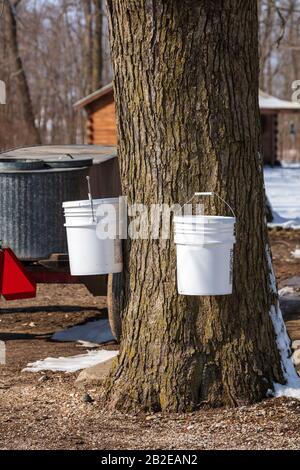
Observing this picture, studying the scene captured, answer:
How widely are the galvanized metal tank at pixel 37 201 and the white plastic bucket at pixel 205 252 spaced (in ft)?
7.66

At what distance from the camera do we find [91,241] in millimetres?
5328

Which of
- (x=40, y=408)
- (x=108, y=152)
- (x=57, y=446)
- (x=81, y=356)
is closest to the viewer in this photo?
(x=57, y=446)

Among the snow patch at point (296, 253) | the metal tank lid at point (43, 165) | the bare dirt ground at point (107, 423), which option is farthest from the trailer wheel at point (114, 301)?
the snow patch at point (296, 253)

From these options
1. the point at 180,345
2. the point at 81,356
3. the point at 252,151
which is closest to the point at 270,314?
the point at 180,345

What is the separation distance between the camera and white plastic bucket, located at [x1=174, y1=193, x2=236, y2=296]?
15.6 feet

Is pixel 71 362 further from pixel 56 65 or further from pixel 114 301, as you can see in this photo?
pixel 56 65

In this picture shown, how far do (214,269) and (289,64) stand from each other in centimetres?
4979

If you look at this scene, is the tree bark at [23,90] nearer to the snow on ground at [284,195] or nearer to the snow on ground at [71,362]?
the snow on ground at [284,195]

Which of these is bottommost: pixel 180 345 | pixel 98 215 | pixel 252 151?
pixel 180 345

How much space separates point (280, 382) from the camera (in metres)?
5.28

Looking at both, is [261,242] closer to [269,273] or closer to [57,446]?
[269,273]

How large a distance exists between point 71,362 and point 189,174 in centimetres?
226

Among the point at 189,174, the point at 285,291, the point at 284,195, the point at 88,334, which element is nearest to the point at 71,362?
the point at 88,334

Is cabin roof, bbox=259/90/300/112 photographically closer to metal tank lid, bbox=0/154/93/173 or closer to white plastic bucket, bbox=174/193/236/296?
metal tank lid, bbox=0/154/93/173
